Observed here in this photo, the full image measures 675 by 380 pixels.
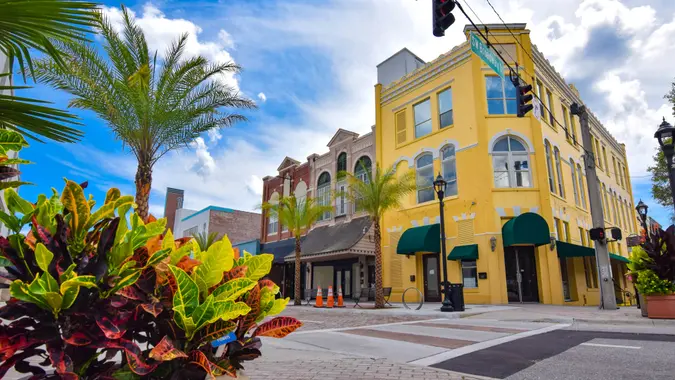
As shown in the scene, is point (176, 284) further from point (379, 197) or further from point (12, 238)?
point (379, 197)

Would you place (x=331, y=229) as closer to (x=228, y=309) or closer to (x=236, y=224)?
(x=236, y=224)

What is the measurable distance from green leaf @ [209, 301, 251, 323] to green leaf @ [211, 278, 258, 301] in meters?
0.04

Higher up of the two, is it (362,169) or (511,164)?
(362,169)

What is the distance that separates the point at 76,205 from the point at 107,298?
0.41m

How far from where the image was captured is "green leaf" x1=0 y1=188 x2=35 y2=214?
4.99ft

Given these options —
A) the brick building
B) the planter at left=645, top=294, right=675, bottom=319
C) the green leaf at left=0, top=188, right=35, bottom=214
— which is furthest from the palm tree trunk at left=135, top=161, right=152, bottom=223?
the brick building

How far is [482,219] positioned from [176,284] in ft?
60.5

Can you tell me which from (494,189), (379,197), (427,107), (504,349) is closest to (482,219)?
(494,189)

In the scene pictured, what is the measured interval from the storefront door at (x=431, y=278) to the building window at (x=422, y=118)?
7.10 metres

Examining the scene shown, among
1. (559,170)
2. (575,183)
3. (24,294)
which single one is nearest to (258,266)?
(24,294)

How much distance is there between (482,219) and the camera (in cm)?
1844

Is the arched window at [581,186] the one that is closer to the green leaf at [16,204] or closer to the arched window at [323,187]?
the arched window at [323,187]

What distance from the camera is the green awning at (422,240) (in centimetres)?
1919

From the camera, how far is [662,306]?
9.78 m
